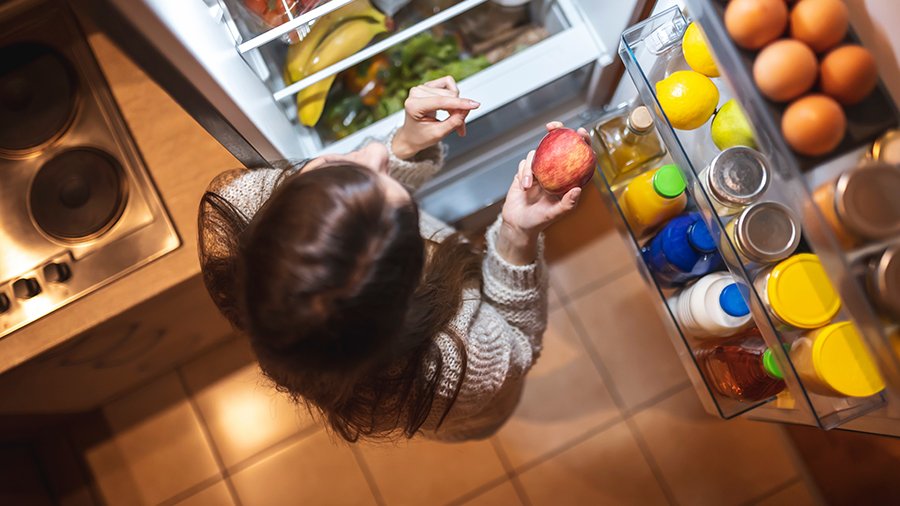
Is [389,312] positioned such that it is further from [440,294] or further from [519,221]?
[519,221]

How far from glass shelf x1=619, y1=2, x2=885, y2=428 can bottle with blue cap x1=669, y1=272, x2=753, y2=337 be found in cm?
4

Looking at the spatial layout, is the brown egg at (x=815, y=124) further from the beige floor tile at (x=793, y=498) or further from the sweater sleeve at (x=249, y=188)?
the beige floor tile at (x=793, y=498)

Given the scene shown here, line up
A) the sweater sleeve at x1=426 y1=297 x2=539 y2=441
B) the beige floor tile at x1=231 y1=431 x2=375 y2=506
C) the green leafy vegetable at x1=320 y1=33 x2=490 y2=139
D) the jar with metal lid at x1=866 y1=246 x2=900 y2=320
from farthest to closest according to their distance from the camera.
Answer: the beige floor tile at x1=231 y1=431 x2=375 y2=506, the green leafy vegetable at x1=320 y1=33 x2=490 y2=139, the sweater sleeve at x1=426 y1=297 x2=539 y2=441, the jar with metal lid at x1=866 y1=246 x2=900 y2=320

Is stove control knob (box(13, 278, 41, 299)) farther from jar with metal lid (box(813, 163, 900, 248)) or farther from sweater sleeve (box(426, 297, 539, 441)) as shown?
jar with metal lid (box(813, 163, 900, 248))

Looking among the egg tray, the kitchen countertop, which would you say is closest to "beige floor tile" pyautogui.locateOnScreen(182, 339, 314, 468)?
the kitchen countertop

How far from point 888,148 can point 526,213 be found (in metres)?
0.43

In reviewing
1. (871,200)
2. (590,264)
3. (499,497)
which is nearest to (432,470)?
(499,497)

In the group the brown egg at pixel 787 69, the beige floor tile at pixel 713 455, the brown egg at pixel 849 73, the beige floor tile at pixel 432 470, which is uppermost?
the brown egg at pixel 787 69

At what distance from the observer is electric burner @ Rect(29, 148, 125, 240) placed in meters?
1.03

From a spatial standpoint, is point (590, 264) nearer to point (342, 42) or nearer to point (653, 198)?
point (653, 198)

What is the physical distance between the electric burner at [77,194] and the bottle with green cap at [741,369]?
3.35 feet

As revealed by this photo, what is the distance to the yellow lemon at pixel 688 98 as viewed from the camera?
0.80 m

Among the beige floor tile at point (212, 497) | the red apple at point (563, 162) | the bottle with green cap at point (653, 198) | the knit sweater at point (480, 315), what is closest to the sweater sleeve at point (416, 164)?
the knit sweater at point (480, 315)

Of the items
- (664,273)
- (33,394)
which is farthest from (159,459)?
(664,273)
